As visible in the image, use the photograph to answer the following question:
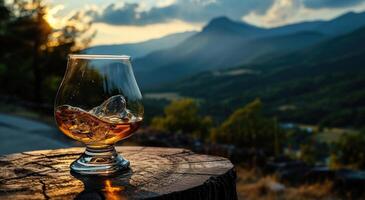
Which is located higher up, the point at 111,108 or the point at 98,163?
the point at 111,108

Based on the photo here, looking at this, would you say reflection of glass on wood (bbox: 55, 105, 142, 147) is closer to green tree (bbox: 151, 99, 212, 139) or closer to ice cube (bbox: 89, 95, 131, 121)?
ice cube (bbox: 89, 95, 131, 121)

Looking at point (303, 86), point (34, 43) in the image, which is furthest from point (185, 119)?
point (303, 86)

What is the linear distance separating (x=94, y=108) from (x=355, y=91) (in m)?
121

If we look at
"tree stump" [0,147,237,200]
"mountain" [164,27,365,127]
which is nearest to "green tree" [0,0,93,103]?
"tree stump" [0,147,237,200]

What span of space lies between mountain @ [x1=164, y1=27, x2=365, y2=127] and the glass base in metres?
83.5

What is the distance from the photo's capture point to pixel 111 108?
1.84 metres

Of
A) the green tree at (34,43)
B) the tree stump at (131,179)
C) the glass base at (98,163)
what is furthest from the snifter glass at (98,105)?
the green tree at (34,43)

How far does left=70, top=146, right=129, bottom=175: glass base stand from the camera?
1.90 m

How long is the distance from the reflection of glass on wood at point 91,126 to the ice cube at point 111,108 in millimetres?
27

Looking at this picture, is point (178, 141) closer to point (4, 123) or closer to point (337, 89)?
point (4, 123)

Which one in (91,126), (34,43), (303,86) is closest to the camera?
(91,126)

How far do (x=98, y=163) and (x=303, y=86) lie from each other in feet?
452

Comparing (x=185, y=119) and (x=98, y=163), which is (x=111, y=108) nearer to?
(x=98, y=163)

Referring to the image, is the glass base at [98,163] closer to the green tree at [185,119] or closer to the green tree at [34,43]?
the green tree at [34,43]
